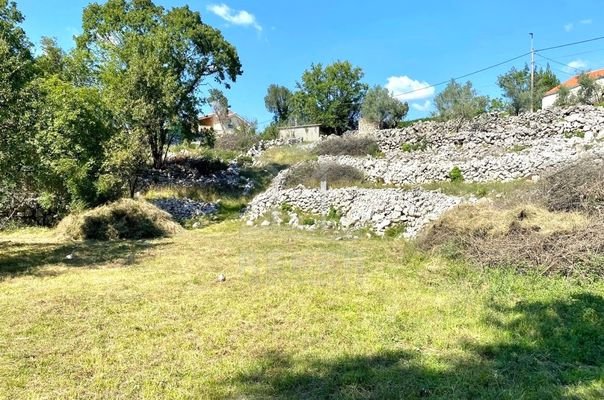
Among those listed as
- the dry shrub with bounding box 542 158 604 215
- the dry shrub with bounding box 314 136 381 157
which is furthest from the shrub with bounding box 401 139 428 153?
the dry shrub with bounding box 542 158 604 215

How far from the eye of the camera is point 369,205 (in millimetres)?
11016

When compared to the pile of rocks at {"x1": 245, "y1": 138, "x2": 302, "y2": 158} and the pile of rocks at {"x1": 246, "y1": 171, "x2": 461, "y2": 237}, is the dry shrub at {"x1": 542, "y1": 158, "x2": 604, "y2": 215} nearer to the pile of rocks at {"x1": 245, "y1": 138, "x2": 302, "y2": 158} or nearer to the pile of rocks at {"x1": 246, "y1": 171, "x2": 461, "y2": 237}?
the pile of rocks at {"x1": 246, "y1": 171, "x2": 461, "y2": 237}

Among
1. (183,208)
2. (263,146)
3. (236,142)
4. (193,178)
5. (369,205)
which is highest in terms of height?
(236,142)

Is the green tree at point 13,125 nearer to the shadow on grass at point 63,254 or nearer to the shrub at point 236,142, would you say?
the shadow on grass at point 63,254

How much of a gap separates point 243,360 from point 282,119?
5551 cm

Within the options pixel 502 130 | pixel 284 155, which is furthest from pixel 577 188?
pixel 284 155

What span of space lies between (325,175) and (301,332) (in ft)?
39.4

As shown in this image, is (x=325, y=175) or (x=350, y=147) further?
(x=350, y=147)

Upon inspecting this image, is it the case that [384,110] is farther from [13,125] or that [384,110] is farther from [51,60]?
[13,125]

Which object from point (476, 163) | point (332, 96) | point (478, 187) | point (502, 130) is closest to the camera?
point (478, 187)

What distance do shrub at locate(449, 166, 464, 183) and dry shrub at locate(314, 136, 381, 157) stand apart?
6995 millimetres

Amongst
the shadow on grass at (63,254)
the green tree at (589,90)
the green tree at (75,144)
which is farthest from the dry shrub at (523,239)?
the green tree at (589,90)

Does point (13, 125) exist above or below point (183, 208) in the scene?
above

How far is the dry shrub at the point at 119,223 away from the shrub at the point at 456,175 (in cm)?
857
